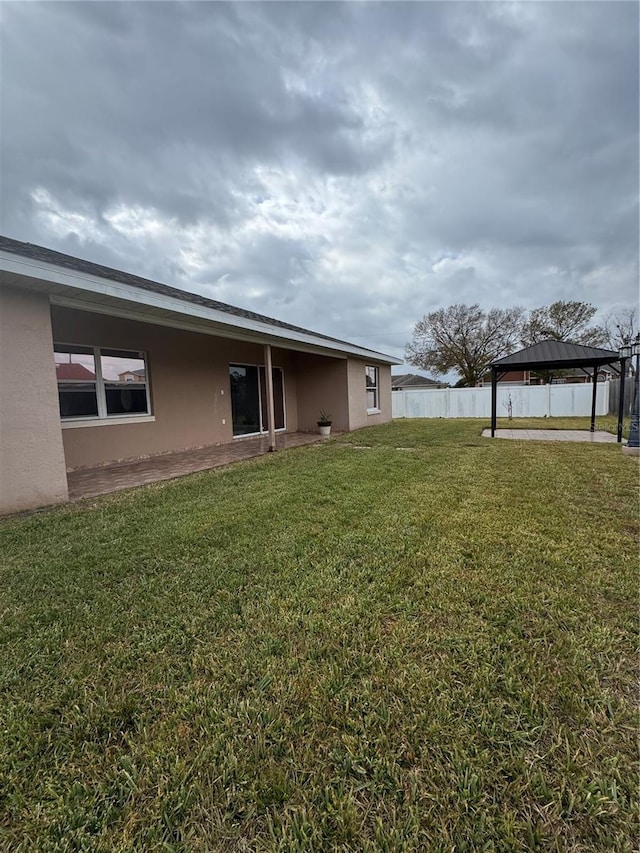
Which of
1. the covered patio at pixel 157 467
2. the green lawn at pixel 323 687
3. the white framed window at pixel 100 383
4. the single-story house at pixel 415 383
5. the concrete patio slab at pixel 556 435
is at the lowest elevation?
the green lawn at pixel 323 687

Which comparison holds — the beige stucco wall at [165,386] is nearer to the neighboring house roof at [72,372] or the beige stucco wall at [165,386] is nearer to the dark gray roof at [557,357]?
the neighboring house roof at [72,372]

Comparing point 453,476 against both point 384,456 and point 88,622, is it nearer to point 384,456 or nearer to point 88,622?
point 384,456

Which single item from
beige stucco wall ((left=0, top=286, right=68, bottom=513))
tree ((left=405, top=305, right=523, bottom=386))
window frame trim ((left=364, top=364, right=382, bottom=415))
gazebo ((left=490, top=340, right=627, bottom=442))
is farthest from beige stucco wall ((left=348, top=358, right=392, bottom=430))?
tree ((left=405, top=305, right=523, bottom=386))

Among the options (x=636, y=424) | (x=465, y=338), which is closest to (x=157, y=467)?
(x=636, y=424)

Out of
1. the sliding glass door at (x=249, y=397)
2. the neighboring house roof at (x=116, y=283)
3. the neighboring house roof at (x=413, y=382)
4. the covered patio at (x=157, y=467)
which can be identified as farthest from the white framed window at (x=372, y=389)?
the neighboring house roof at (x=413, y=382)

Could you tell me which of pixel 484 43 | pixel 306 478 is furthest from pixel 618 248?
pixel 306 478

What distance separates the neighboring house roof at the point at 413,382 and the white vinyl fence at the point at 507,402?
61.7ft

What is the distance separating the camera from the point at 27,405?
14.8 feet

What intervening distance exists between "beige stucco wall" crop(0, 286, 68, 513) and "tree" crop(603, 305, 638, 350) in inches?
1253

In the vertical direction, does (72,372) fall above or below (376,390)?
above

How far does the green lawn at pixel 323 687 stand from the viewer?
121 cm

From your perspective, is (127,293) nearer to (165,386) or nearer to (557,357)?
(165,386)

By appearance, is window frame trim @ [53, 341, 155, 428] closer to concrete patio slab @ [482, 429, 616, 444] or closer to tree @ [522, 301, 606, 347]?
concrete patio slab @ [482, 429, 616, 444]

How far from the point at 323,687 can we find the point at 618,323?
108 ft
